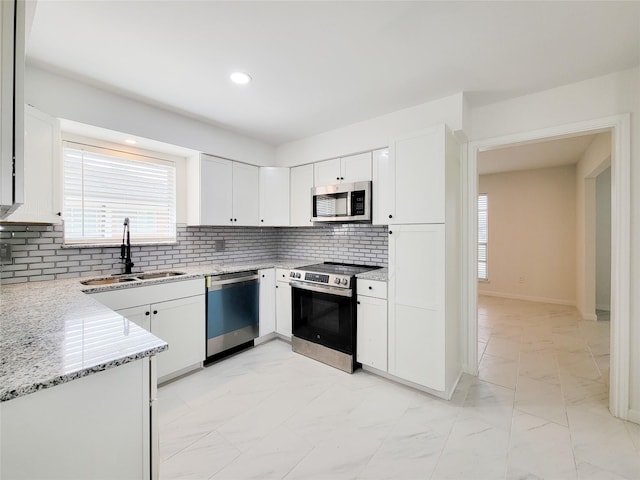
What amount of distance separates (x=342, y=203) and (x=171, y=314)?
202cm

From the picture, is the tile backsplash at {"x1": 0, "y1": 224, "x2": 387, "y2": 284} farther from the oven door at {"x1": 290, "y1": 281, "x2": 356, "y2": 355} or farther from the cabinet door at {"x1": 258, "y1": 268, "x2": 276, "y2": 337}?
the oven door at {"x1": 290, "y1": 281, "x2": 356, "y2": 355}

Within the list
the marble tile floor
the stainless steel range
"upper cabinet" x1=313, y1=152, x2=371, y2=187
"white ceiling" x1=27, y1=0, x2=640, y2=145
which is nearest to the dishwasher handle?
the stainless steel range

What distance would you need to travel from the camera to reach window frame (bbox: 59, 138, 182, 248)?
97.0 inches

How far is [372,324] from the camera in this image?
2660 millimetres

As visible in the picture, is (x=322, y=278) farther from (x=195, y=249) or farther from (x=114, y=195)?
(x=114, y=195)

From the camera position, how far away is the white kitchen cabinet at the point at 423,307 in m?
2.27

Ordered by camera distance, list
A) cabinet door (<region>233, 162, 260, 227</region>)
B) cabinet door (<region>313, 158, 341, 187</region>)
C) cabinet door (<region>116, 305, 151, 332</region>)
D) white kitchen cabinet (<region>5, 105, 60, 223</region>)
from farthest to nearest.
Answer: cabinet door (<region>233, 162, 260, 227</region>) → cabinet door (<region>313, 158, 341, 187</region>) → cabinet door (<region>116, 305, 151, 332</region>) → white kitchen cabinet (<region>5, 105, 60, 223</region>)

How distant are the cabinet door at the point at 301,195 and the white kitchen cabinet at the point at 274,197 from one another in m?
0.10

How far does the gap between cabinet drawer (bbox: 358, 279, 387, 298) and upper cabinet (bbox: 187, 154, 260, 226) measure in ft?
5.67

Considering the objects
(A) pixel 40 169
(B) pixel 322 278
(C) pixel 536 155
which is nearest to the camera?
(A) pixel 40 169

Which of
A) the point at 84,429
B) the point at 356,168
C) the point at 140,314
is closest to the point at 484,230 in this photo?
the point at 356,168

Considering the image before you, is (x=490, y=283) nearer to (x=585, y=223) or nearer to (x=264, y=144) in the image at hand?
(x=585, y=223)

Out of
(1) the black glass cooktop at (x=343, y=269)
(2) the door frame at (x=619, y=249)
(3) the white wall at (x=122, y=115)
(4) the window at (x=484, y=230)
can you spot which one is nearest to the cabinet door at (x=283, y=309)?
(1) the black glass cooktop at (x=343, y=269)

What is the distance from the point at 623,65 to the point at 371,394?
3111 mm
